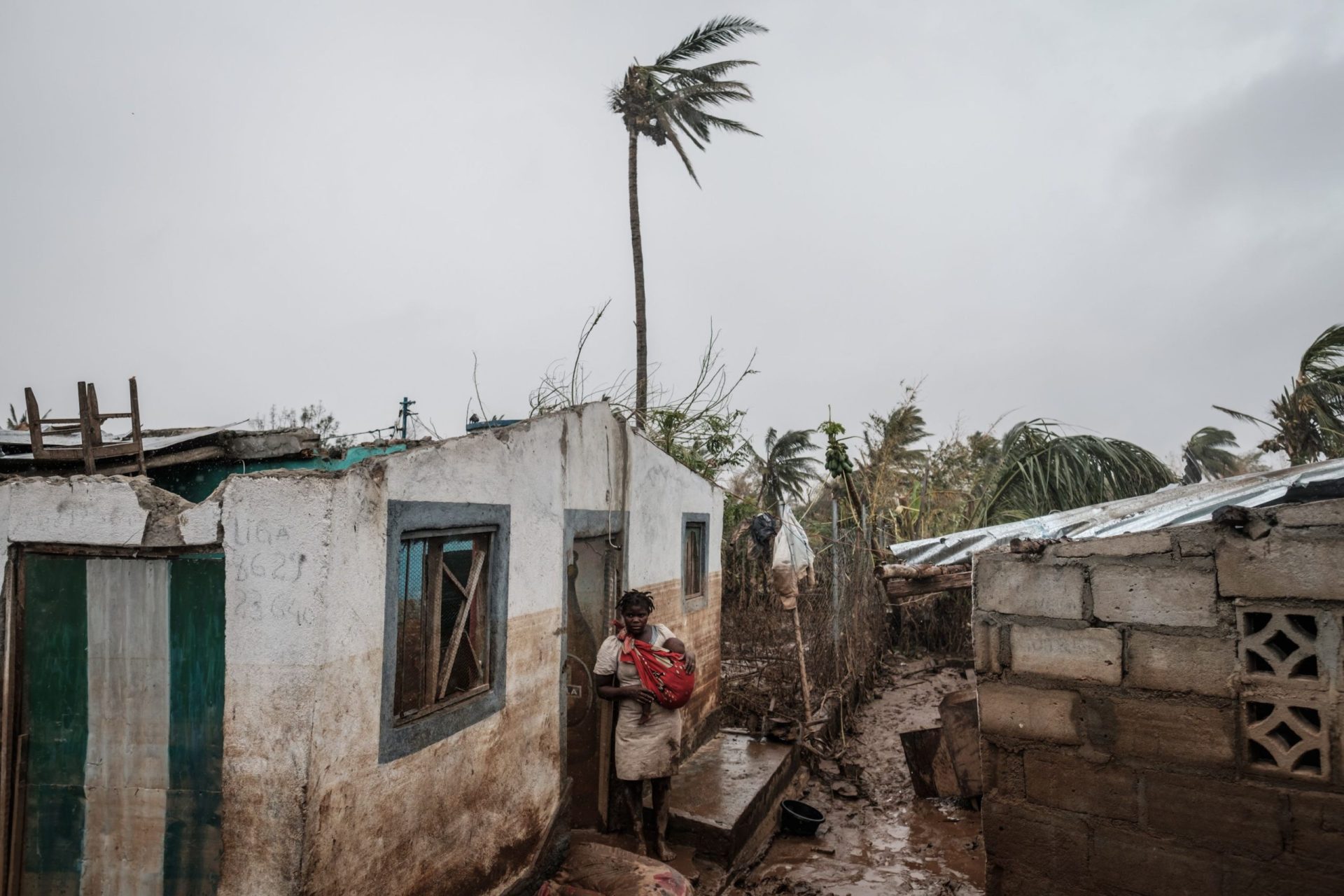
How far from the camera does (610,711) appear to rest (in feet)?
20.8

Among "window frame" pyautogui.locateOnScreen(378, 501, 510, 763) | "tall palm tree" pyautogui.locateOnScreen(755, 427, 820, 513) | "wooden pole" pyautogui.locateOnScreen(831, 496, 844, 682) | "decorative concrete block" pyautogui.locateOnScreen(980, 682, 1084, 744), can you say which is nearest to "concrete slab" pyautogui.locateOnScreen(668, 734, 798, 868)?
"wooden pole" pyautogui.locateOnScreen(831, 496, 844, 682)

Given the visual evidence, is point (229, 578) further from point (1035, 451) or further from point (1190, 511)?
point (1035, 451)

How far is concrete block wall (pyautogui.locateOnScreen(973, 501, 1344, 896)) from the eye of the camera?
3213 millimetres

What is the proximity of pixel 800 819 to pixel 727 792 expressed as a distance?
25.7 inches

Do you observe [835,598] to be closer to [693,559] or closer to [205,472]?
[693,559]

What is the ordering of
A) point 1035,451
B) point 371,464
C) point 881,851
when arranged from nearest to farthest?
point 371,464 < point 881,851 < point 1035,451

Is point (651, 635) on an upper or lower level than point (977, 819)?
upper

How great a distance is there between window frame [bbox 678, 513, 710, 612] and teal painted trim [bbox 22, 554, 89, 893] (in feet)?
16.7

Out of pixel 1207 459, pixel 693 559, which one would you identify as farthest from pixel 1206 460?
pixel 693 559

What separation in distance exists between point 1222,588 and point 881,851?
4017mm

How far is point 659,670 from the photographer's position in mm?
5445

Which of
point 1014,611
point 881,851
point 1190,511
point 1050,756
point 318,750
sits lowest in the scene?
point 881,851

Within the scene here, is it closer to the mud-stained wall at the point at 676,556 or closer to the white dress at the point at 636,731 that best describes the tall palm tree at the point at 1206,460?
the mud-stained wall at the point at 676,556

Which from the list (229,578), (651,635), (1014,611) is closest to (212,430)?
(229,578)
